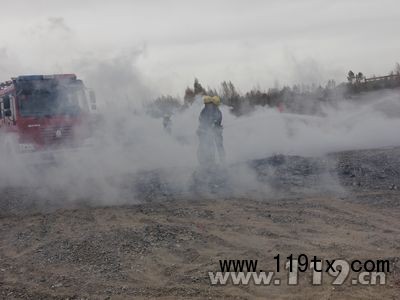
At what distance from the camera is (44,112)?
13.8m

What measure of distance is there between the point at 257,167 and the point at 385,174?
2822mm

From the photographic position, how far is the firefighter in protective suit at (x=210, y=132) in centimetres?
1172

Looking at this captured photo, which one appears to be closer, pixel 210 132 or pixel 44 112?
pixel 210 132

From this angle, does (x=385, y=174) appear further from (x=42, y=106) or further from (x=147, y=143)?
(x=42, y=106)

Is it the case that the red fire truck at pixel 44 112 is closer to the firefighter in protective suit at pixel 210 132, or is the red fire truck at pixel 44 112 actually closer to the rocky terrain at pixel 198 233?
the rocky terrain at pixel 198 233

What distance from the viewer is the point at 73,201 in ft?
32.0

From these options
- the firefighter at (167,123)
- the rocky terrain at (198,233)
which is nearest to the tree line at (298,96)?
the firefighter at (167,123)

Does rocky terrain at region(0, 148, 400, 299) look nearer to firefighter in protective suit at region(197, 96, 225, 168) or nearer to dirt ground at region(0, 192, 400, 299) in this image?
dirt ground at region(0, 192, 400, 299)

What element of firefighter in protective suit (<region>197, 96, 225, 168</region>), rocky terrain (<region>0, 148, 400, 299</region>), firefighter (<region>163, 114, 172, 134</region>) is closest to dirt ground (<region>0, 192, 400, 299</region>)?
rocky terrain (<region>0, 148, 400, 299</region>)

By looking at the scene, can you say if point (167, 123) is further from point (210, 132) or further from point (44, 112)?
point (210, 132)

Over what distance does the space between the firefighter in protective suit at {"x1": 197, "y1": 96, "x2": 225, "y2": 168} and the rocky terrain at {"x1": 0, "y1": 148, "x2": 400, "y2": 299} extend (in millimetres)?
1074

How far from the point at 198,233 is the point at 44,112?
8686mm

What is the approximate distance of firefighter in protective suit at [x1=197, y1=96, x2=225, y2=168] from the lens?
11.7 m

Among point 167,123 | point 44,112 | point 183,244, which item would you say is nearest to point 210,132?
point 44,112
